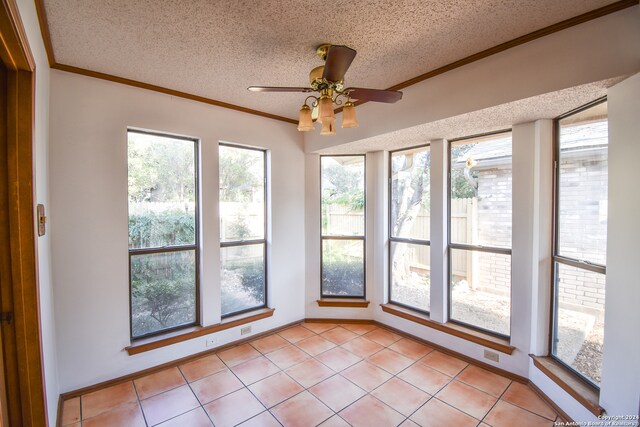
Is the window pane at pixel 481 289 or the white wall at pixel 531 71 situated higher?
the white wall at pixel 531 71

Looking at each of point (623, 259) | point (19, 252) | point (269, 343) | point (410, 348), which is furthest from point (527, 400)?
point (19, 252)

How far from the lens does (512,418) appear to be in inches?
82.4

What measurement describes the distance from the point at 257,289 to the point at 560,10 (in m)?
3.54

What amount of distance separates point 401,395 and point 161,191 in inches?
111

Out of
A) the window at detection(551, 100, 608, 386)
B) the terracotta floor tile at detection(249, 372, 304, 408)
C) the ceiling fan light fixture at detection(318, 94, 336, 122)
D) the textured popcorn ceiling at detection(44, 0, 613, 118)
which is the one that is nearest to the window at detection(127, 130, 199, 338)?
the textured popcorn ceiling at detection(44, 0, 613, 118)

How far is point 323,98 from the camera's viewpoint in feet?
6.07

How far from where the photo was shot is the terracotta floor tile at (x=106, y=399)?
86.0 inches

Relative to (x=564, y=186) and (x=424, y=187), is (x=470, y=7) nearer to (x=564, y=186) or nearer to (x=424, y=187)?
(x=564, y=186)

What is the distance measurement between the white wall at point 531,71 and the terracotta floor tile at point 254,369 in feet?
8.55

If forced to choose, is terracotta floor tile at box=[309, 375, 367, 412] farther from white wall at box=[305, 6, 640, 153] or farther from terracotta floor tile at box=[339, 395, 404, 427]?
white wall at box=[305, 6, 640, 153]

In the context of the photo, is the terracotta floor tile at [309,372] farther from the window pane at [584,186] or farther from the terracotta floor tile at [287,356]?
the window pane at [584,186]

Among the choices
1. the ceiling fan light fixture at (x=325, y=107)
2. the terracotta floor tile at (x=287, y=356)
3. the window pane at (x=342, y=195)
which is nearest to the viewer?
the ceiling fan light fixture at (x=325, y=107)

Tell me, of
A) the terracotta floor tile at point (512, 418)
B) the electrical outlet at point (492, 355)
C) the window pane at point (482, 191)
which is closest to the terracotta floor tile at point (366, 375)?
the terracotta floor tile at point (512, 418)

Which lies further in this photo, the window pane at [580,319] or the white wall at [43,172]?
A: the window pane at [580,319]
